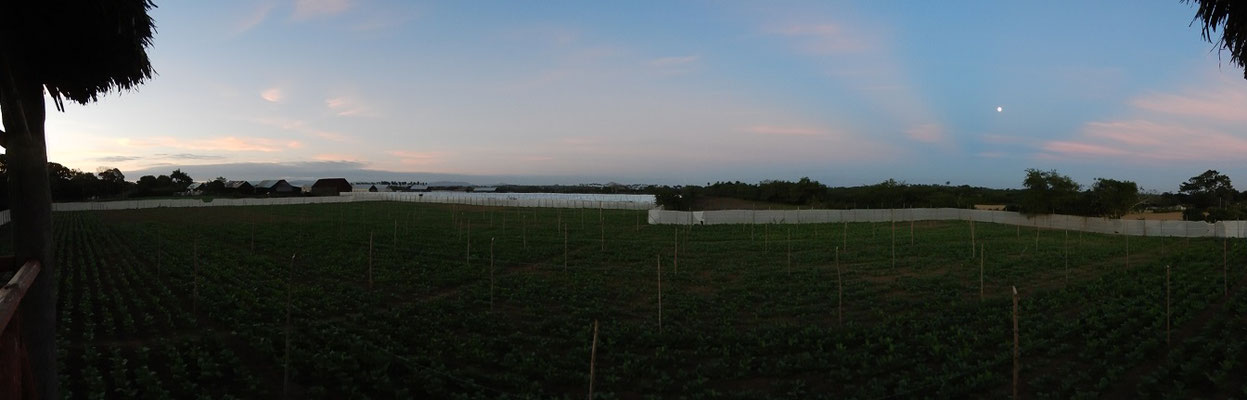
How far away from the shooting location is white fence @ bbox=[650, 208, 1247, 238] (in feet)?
87.4

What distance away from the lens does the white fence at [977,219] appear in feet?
87.4

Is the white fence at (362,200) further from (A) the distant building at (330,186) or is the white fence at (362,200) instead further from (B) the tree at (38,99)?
(B) the tree at (38,99)

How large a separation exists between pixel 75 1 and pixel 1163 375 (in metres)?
9.59

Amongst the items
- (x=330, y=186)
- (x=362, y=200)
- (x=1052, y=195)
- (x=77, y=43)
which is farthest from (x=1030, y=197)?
(x=330, y=186)

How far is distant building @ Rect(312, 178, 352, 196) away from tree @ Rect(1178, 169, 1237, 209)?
86.5 m

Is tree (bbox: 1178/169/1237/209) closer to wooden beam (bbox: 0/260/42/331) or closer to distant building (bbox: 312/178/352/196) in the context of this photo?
wooden beam (bbox: 0/260/42/331)

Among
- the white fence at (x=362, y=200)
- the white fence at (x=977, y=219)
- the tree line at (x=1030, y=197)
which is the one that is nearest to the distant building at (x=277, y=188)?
the white fence at (x=362, y=200)

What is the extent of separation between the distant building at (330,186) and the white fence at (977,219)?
57.5 m

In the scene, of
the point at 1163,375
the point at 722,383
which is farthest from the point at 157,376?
the point at 1163,375

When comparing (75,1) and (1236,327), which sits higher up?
(75,1)

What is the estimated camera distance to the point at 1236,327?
843cm

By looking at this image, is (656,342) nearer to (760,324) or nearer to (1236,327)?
(760,324)

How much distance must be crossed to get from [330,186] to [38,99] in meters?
85.3

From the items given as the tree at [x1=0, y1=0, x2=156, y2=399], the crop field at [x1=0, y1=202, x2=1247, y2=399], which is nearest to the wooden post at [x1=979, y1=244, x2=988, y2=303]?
the crop field at [x1=0, y1=202, x2=1247, y2=399]
